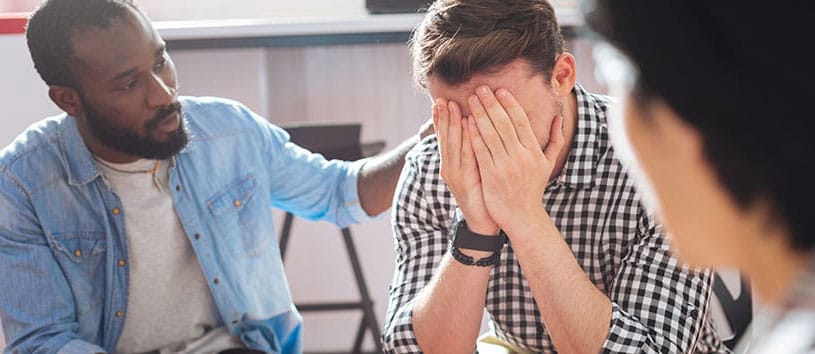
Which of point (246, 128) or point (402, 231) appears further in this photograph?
point (246, 128)


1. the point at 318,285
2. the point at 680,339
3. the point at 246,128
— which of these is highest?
the point at 246,128

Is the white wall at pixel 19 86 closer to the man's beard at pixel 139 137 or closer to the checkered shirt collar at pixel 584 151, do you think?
the man's beard at pixel 139 137

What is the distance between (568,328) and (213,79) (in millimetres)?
1571

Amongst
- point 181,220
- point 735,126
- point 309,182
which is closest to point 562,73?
point 309,182

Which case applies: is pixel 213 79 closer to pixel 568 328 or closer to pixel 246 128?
pixel 246 128

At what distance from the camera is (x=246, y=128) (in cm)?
158

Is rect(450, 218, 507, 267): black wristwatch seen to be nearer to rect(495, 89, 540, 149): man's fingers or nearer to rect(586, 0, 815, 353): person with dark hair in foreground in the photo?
rect(495, 89, 540, 149): man's fingers

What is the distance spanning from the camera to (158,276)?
1505 mm

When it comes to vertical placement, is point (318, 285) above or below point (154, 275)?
below

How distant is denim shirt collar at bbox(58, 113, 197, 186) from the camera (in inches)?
57.6

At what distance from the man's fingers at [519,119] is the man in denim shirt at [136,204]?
35 cm

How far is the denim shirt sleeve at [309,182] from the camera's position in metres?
1.60

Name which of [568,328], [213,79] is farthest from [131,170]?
[213,79]

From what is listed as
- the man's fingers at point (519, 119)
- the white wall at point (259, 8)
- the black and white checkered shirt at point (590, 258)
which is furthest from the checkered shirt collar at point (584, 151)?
the white wall at point (259, 8)
